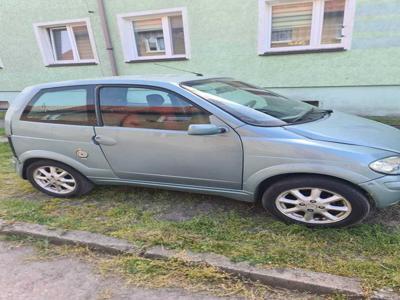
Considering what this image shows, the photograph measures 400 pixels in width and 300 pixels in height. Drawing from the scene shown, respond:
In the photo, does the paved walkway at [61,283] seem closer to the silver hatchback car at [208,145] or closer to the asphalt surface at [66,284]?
the asphalt surface at [66,284]

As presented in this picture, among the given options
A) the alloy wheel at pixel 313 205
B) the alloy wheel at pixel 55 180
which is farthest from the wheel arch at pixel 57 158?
the alloy wheel at pixel 313 205

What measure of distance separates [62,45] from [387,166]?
866cm

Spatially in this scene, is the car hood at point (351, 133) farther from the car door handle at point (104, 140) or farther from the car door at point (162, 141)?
the car door handle at point (104, 140)

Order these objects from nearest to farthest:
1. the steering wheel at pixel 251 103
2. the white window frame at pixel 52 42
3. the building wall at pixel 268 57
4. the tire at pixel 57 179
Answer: the steering wheel at pixel 251 103, the tire at pixel 57 179, the building wall at pixel 268 57, the white window frame at pixel 52 42

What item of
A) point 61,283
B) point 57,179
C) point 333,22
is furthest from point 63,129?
point 333,22

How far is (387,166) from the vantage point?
2201 millimetres

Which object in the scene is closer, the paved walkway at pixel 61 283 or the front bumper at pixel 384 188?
the paved walkway at pixel 61 283

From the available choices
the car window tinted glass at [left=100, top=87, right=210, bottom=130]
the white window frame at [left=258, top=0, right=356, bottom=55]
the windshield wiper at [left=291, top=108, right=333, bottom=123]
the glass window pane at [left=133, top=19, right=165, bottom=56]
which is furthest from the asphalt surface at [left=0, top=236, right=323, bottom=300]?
the glass window pane at [left=133, top=19, right=165, bottom=56]

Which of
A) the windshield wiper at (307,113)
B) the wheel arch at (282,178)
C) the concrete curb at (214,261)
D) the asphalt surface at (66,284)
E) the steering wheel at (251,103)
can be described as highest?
the steering wheel at (251,103)

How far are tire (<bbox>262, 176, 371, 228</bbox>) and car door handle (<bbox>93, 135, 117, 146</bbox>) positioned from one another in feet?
5.10

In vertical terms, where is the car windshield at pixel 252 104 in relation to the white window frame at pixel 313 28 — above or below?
below

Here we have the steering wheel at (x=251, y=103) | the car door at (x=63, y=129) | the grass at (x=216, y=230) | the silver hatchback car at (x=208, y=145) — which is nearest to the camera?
the grass at (x=216, y=230)

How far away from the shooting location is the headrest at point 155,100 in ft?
8.96

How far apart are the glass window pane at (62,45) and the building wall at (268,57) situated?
50 cm
